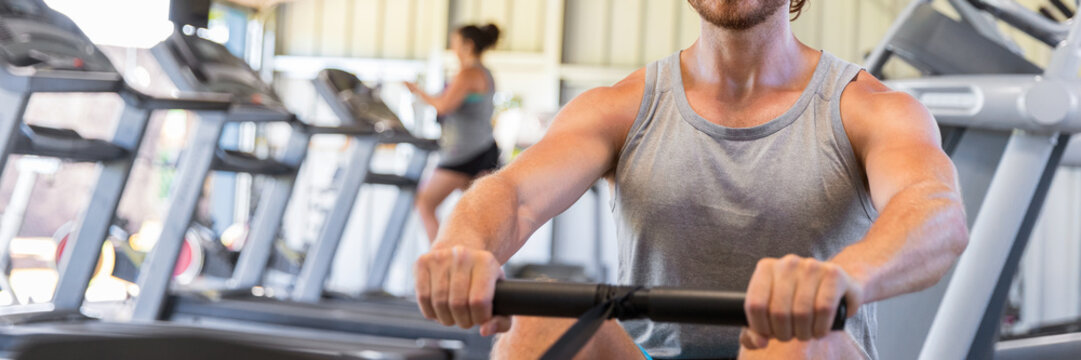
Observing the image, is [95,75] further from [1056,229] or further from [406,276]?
[1056,229]

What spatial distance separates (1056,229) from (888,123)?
20.9ft

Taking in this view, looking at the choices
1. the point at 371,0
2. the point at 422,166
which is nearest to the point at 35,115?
the point at 371,0

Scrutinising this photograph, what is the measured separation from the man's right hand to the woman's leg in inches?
161

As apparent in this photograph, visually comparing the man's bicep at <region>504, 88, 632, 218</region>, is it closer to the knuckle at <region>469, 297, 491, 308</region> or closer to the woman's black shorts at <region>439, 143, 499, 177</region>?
the knuckle at <region>469, 297, 491, 308</region>

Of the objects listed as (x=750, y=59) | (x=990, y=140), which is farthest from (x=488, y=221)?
(x=990, y=140)

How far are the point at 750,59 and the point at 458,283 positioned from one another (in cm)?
57

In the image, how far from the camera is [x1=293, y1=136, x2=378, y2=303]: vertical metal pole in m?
4.73

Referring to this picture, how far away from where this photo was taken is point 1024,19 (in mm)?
2447

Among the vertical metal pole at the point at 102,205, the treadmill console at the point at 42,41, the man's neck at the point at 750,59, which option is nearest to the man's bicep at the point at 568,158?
the man's neck at the point at 750,59

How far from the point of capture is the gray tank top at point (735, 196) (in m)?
1.23

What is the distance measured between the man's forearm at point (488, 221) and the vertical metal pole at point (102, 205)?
2255mm

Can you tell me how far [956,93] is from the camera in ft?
7.60

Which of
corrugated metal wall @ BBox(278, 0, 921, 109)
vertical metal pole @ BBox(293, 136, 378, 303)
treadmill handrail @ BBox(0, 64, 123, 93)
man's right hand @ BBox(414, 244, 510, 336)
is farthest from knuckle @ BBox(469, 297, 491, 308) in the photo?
corrugated metal wall @ BBox(278, 0, 921, 109)

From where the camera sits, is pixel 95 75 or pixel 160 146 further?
pixel 160 146
